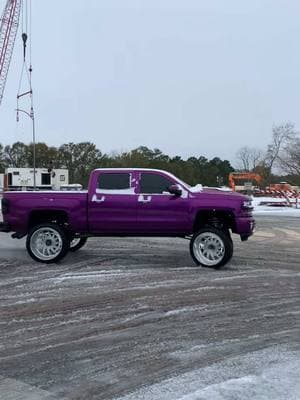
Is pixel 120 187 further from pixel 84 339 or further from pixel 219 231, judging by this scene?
pixel 84 339

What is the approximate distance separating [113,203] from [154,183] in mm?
932

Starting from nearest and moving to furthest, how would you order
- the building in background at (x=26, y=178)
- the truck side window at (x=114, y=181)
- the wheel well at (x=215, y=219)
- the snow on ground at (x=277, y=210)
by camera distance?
the wheel well at (x=215, y=219), the truck side window at (x=114, y=181), the snow on ground at (x=277, y=210), the building in background at (x=26, y=178)

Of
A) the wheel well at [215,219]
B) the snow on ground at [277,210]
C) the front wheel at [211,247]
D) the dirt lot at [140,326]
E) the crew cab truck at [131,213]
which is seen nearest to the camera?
the dirt lot at [140,326]

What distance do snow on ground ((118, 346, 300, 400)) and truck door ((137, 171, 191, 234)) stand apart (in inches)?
231

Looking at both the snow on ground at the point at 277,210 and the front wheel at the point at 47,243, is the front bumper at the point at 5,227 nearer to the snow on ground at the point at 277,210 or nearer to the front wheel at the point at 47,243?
the front wheel at the point at 47,243

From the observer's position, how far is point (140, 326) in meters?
7.02

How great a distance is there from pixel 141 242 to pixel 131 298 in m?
7.28

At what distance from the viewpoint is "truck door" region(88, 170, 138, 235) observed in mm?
11680

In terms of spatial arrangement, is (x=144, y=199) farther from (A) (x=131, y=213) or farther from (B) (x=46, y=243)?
(B) (x=46, y=243)

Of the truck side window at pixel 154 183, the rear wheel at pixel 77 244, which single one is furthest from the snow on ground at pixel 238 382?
the rear wheel at pixel 77 244

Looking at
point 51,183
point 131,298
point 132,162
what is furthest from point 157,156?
point 131,298

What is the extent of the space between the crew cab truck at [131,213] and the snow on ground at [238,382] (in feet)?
18.9

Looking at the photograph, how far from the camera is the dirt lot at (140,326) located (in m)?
5.15

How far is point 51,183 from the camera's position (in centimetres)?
6000
